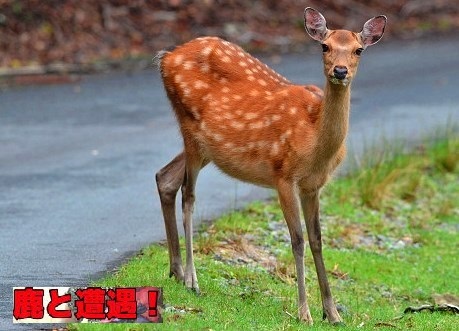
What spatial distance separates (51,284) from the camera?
852 centimetres

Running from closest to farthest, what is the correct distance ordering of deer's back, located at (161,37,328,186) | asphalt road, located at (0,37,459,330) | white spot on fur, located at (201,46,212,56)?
deer's back, located at (161,37,328,186)
white spot on fur, located at (201,46,212,56)
asphalt road, located at (0,37,459,330)

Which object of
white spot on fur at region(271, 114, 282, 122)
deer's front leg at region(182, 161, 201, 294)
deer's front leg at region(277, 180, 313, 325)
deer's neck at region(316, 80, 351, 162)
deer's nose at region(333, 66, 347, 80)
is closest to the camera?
deer's nose at region(333, 66, 347, 80)

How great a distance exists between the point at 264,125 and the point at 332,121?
0.65 meters

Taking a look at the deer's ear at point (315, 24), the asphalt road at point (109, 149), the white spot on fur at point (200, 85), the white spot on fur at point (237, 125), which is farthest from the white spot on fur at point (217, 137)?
the asphalt road at point (109, 149)

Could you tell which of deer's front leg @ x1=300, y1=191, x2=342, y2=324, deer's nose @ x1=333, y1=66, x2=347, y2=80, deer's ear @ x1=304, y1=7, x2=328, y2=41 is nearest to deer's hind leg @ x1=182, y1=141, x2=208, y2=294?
deer's front leg @ x1=300, y1=191, x2=342, y2=324

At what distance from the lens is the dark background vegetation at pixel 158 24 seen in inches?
728

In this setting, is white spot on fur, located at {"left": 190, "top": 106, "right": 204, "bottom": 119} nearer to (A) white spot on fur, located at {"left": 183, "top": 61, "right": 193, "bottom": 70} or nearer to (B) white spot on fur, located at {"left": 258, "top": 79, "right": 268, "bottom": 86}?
(A) white spot on fur, located at {"left": 183, "top": 61, "right": 193, "bottom": 70}

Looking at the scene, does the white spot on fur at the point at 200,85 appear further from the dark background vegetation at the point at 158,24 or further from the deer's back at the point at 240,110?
the dark background vegetation at the point at 158,24

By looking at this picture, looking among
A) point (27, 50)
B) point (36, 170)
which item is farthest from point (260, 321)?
point (27, 50)

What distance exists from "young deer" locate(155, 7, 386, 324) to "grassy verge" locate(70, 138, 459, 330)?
377 mm

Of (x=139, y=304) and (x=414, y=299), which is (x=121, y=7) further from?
(x=139, y=304)

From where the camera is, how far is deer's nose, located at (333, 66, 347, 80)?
7.79 m

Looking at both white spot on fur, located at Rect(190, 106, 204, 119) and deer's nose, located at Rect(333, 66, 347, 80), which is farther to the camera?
white spot on fur, located at Rect(190, 106, 204, 119)

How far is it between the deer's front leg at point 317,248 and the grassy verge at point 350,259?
5.1 inches
